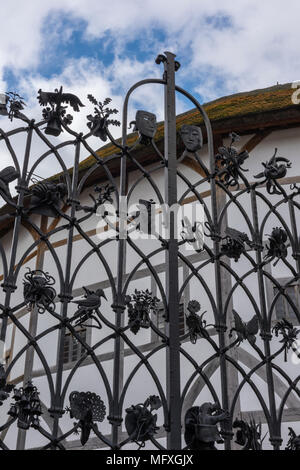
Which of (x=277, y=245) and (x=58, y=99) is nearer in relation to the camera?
(x=58, y=99)

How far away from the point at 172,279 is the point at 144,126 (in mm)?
820

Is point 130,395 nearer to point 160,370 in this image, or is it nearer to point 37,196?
point 160,370

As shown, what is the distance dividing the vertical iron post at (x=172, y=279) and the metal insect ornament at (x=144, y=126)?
0.31ft

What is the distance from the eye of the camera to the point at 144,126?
10.7 feet

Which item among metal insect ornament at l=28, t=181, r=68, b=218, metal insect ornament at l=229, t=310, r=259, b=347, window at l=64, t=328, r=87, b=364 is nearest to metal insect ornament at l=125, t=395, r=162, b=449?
metal insect ornament at l=229, t=310, r=259, b=347

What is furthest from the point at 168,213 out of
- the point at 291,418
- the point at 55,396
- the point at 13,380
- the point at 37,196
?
the point at 13,380

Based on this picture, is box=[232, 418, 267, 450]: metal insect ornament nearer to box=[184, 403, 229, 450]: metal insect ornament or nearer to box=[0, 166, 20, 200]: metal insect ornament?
box=[184, 403, 229, 450]: metal insect ornament

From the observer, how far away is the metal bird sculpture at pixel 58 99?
3.01 m

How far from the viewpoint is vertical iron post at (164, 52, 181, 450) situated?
107 inches

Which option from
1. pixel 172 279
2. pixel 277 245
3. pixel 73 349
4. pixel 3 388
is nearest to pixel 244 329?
pixel 172 279

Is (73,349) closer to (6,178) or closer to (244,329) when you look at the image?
(244,329)

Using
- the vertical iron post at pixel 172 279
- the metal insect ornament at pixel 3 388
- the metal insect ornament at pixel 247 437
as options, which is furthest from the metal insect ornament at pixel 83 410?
the metal insect ornament at pixel 247 437

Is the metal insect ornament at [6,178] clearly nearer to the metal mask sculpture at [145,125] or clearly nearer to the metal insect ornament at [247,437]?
the metal mask sculpture at [145,125]

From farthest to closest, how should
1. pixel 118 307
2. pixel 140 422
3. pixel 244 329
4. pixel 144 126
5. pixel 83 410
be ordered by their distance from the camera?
1. pixel 144 126
2. pixel 244 329
3. pixel 118 307
4. pixel 140 422
5. pixel 83 410
